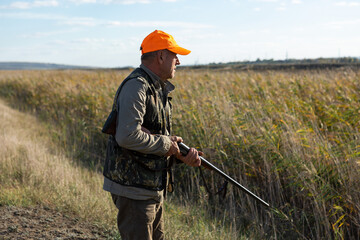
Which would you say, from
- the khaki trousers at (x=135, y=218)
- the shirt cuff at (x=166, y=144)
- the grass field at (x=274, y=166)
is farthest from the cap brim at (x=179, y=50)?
the grass field at (x=274, y=166)

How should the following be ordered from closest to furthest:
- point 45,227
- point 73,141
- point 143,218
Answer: point 143,218, point 45,227, point 73,141

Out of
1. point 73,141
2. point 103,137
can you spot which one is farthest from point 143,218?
point 73,141

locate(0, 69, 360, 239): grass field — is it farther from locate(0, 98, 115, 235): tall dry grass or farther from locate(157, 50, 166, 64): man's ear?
locate(157, 50, 166, 64): man's ear

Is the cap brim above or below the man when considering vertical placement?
above

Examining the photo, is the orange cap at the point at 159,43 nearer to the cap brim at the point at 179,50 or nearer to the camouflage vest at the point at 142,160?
the cap brim at the point at 179,50

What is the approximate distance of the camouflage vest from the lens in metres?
2.33

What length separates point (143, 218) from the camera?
2.34m

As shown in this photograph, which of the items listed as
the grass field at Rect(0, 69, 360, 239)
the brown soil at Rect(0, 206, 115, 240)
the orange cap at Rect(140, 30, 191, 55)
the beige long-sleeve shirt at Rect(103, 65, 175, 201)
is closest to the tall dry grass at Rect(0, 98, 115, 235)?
the brown soil at Rect(0, 206, 115, 240)

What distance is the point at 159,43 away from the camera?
7.77 ft

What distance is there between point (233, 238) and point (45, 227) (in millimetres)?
1971

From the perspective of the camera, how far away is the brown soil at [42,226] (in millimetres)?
3447

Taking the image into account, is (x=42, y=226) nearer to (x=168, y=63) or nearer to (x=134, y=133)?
(x=134, y=133)

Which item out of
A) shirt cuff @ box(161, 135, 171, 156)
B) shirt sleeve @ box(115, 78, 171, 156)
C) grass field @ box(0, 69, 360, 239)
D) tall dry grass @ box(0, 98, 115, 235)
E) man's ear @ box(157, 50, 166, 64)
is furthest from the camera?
tall dry grass @ box(0, 98, 115, 235)

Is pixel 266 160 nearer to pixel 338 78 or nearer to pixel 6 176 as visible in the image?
pixel 6 176
